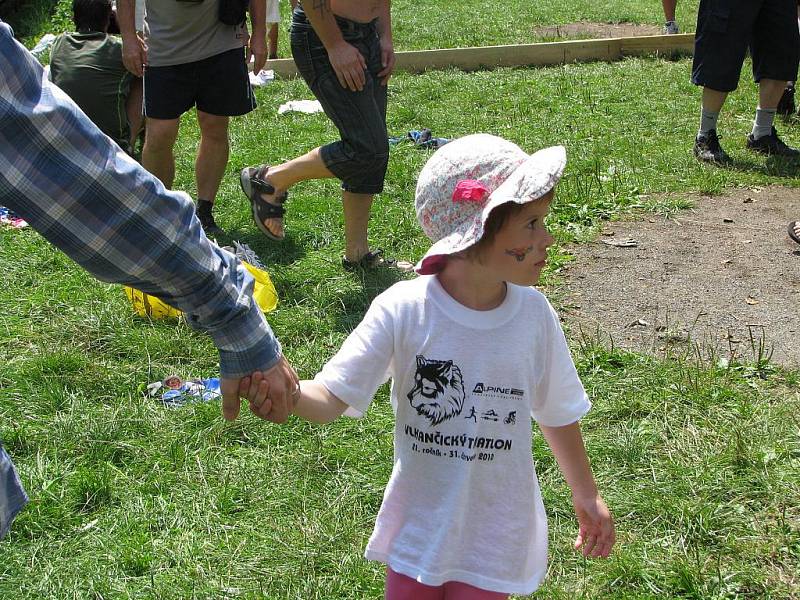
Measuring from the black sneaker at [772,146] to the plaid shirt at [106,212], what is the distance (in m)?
6.01

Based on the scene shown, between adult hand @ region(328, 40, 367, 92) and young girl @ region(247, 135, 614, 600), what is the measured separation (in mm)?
2614

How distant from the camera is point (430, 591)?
2191 mm

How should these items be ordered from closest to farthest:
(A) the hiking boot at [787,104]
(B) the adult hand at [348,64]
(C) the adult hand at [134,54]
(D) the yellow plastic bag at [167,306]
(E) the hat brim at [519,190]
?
(E) the hat brim at [519,190]
(B) the adult hand at [348,64]
(D) the yellow plastic bag at [167,306]
(C) the adult hand at [134,54]
(A) the hiking boot at [787,104]

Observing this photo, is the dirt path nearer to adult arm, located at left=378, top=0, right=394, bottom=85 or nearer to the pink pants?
adult arm, located at left=378, top=0, right=394, bottom=85

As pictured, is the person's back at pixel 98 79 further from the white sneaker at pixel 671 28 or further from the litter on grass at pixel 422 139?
the white sneaker at pixel 671 28

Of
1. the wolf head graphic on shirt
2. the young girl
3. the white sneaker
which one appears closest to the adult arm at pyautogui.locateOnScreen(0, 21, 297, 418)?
the young girl

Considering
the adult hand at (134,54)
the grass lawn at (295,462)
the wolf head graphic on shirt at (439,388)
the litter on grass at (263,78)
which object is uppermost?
the wolf head graphic on shirt at (439,388)

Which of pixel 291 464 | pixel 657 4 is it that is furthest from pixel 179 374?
pixel 657 4

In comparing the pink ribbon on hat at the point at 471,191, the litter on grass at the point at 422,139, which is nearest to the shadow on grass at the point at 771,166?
the litter on grass at the point at 422,139

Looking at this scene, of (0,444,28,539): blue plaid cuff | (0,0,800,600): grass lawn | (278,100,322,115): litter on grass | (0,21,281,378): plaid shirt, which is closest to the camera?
(0,21,281,378): plaid shirt

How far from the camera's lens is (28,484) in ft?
11.2

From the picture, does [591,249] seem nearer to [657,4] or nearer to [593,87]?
[593,87]

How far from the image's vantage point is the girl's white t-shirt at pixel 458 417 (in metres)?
2.12

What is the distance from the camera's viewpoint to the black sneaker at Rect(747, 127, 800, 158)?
7066mm
